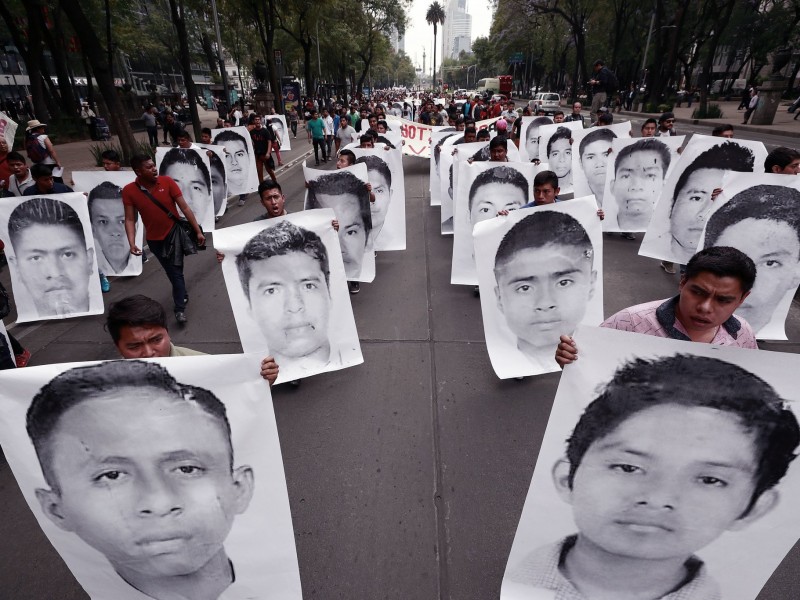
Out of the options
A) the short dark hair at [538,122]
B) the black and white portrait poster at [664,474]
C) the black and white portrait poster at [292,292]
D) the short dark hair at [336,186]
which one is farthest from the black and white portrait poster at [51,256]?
the short dark hair at [538,122]

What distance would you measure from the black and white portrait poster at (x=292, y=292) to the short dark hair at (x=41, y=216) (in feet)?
8.52

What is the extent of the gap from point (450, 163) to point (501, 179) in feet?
7.71

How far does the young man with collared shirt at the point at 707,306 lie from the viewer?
5.78 feet

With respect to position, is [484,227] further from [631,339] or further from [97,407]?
[97,407]

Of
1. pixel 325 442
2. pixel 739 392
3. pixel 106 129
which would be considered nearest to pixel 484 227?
pixel 325 442

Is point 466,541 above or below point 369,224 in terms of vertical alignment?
below

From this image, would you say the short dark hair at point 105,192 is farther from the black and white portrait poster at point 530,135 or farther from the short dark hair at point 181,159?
the black and white portrait poster at point 530,135

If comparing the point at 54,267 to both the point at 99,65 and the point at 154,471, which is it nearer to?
the point at 154,471

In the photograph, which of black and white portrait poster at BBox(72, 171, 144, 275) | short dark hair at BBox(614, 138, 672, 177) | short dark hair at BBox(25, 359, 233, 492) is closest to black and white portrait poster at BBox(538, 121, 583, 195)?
short dark hair at BBox(614, 138, 672, 177)

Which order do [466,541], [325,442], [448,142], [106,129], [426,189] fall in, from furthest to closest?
[106,129], [426,189], [448,142], [325,442], [466,541]

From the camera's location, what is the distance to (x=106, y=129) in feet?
69.8

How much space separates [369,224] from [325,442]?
9.88ft

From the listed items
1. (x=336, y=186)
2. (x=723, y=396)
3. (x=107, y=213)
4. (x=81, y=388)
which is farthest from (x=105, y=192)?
(x=723, y=396)

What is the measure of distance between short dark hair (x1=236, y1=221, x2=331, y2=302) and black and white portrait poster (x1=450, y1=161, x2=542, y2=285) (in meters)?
2.02
